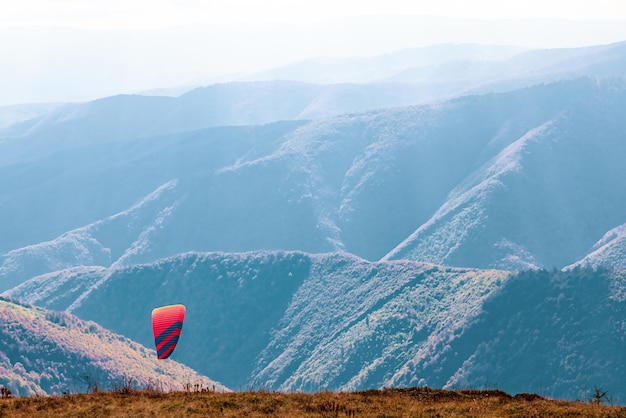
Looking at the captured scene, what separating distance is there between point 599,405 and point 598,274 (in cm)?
14468

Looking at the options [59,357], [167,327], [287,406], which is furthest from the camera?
[59,357]

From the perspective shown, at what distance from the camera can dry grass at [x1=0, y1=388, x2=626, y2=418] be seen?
38.4 m

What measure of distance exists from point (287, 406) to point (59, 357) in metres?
128

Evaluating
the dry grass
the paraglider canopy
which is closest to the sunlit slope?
the paraglider canopy

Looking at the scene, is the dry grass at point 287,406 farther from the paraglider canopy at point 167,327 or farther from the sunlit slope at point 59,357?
the sunlit slope at point 59,357

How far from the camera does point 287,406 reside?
39.6 m

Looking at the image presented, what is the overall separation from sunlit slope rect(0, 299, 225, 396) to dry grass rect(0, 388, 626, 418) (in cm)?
10211

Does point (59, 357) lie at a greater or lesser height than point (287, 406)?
lesser

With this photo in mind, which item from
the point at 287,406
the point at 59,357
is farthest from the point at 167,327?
the point at 59,357

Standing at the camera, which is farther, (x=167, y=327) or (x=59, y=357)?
(x=59, y=357)

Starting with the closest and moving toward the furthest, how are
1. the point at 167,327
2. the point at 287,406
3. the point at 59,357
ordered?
1. the point at 287,406
2. the point at 167,327
3. the point at 59,357

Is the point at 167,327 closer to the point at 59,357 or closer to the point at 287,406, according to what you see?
the point at 287,406

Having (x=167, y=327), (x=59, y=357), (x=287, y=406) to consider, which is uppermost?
(x=167, y=327)

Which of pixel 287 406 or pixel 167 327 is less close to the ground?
pixel 167 327
